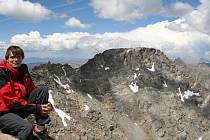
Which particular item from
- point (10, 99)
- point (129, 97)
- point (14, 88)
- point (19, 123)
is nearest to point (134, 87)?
point (129, 97)

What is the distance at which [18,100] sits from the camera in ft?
54.2

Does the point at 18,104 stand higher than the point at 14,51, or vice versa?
the point at 14,51

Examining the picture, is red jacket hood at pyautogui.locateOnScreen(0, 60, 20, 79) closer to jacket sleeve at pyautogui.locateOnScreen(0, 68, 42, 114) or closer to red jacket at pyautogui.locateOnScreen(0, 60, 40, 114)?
red jacket at pyautogui.locateOnScreen(0, 60, 40, 114)

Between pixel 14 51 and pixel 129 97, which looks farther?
pixel 129 97

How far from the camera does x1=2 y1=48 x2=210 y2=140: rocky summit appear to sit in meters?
108

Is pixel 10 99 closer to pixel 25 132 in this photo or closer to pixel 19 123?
pixel 19 123

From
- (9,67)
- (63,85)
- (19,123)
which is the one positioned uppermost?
(9,67)

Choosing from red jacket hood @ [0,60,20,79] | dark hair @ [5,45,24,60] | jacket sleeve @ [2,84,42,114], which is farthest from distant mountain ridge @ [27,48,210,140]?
dark hair @ [5,45,24,60]

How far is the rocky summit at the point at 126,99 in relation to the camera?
108 m

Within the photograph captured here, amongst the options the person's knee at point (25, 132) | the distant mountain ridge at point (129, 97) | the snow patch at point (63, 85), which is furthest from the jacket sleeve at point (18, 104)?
the snow patch at point (63, 85)

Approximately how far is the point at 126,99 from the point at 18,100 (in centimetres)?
11332

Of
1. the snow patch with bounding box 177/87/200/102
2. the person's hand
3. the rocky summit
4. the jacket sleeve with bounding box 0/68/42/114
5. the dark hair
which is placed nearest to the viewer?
the jacket sleeve with bounding box 0/68/42/114

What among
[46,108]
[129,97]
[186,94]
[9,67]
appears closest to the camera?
[9,67]

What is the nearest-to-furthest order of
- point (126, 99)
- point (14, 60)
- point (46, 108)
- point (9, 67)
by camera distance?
1. point (9, 67)
2. point (14, 60)
3. point (46, 108)
4. point (126, 99)
